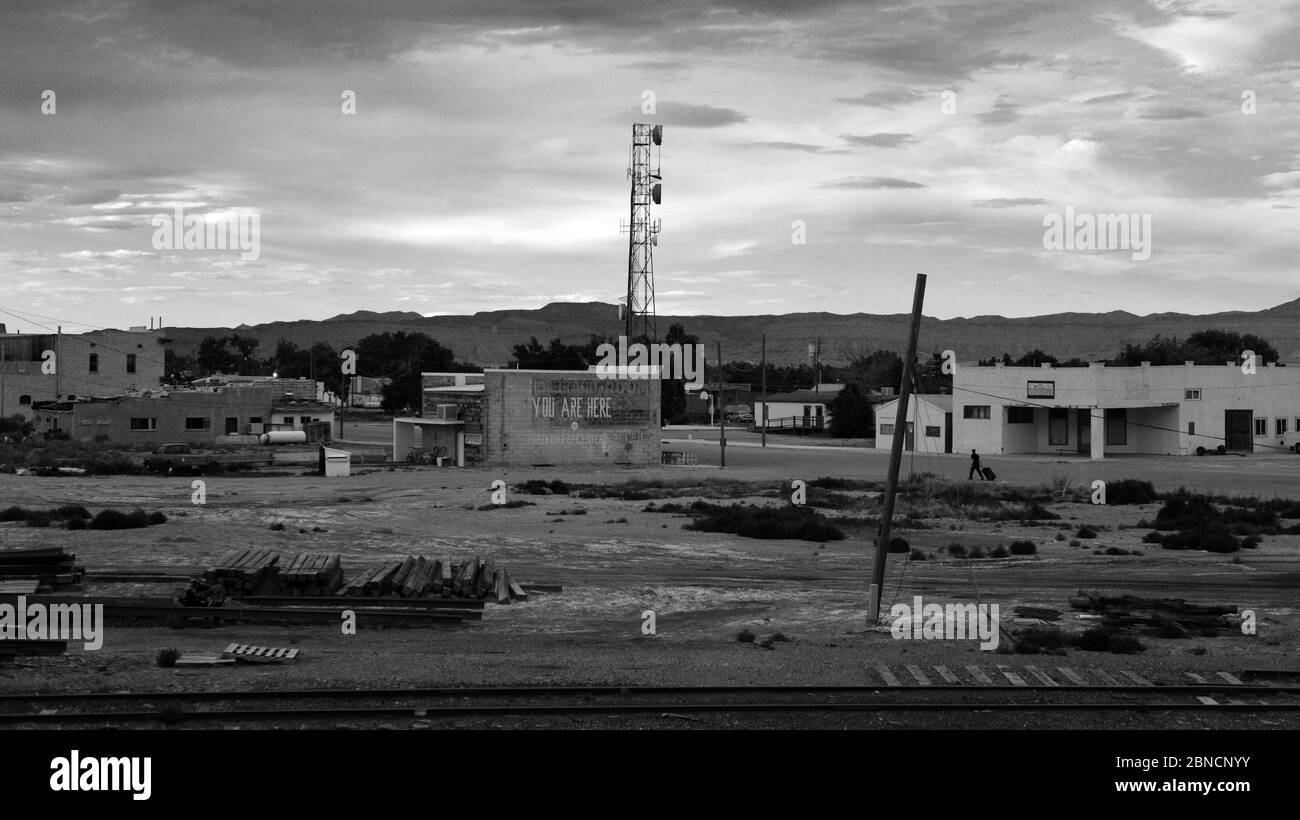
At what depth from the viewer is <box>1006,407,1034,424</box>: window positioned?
67438 mm

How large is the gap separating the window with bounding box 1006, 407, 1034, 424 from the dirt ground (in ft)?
86.1

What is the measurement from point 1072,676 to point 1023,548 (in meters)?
15.6

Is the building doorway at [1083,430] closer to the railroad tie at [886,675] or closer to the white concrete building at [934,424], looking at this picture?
the white concrete building at [934,424]

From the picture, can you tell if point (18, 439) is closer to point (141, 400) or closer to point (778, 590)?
point (141, 400)

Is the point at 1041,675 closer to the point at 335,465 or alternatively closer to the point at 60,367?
the point at 335,465

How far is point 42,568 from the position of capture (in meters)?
21.7

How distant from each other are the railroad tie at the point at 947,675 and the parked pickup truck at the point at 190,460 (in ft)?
158

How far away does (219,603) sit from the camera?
19250 mm

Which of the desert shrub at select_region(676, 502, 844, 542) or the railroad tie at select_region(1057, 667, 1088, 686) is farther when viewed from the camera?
the desert shrub at select_region(676, 502, 844, 542)

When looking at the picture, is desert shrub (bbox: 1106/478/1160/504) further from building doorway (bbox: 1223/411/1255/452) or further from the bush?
building doorway (bbox: 1223/411/1255/452)

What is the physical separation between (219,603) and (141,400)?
61.1 metres

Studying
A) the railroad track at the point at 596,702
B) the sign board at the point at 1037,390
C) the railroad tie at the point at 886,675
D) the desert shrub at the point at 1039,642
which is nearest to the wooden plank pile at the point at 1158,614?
the desert shrub at the point at 1039,642

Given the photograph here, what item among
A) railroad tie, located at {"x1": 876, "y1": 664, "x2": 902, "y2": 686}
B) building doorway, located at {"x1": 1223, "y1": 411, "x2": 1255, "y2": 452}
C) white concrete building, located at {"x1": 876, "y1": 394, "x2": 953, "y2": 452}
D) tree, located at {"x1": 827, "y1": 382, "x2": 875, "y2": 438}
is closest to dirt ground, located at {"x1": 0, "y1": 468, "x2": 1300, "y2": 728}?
railroad tie, located at {"x1": 876, "y1": 664, "x2": 902, "y2": 686}
